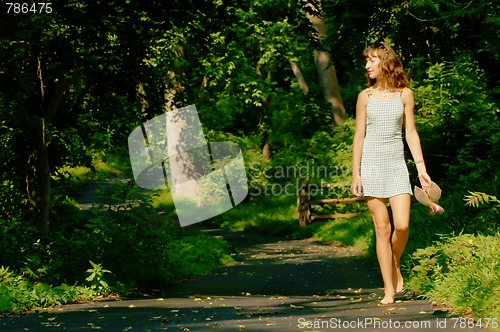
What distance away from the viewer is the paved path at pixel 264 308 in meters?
6.82

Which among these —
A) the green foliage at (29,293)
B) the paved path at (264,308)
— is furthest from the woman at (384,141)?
the green foliage at (29,293)

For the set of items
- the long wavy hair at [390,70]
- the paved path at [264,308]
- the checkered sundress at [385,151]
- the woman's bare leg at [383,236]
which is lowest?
the paved path at [264,308]

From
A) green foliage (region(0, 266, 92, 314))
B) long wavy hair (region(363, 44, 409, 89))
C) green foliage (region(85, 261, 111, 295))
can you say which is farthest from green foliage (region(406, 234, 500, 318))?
green foliage (region(0, 266, 92, 314))

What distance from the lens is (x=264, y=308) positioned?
8688 mm

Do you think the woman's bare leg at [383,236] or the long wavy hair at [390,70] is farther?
the woman's bare leg at [383,236]

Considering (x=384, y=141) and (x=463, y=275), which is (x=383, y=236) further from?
(x=463, y=275)

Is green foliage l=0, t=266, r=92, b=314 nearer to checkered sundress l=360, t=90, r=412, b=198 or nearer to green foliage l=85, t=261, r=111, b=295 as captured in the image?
green foliage l=85, t=261, r=111, b=295

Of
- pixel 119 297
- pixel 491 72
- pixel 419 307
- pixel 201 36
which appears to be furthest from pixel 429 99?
pixel 419 307

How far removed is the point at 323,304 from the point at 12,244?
4595mm

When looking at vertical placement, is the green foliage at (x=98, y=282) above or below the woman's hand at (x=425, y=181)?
below

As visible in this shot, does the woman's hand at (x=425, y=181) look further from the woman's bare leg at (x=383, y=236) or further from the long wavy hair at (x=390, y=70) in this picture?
the long wavy hair at (x=390, y=70)

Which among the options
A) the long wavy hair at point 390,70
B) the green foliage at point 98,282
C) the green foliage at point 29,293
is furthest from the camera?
the green foliage at point 98,282

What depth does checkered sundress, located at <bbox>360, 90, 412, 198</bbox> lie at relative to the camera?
7.36 metres

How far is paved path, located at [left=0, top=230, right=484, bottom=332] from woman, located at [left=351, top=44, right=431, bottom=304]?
897 millimetres
